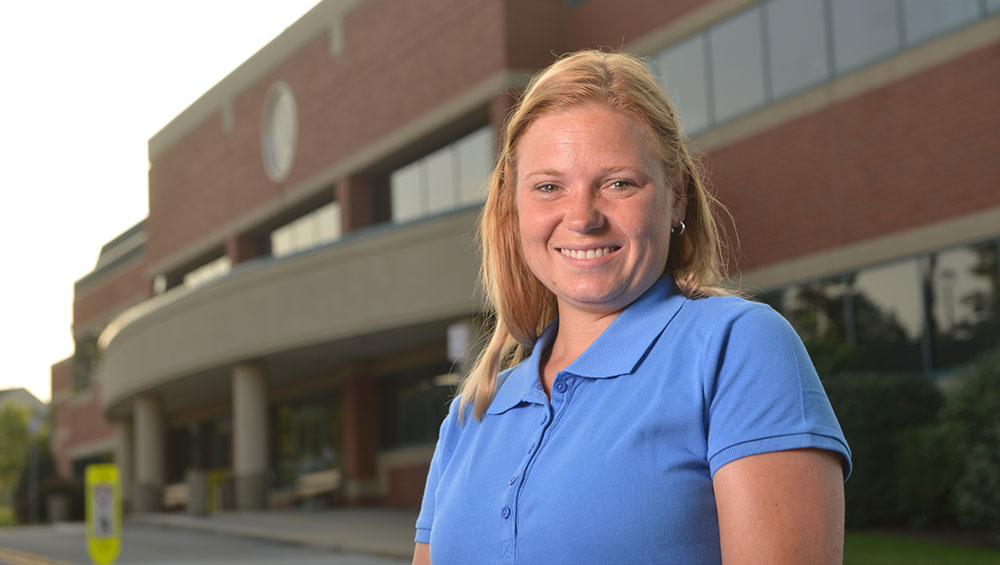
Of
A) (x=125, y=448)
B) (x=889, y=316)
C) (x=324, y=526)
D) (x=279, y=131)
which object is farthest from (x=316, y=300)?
(x=125, y=448)

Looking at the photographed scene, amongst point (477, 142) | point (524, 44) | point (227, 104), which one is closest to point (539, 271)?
point (524, 44)

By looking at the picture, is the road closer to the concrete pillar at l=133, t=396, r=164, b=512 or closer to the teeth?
the concrete pillar at l=133, t=396, r=164, b=512

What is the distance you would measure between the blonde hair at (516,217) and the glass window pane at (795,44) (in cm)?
1787

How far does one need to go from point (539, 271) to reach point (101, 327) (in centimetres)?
5370

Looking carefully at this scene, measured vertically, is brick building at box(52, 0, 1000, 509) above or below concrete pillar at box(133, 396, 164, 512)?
above

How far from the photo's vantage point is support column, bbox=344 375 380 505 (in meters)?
31.2

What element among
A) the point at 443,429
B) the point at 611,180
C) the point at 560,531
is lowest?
the point at 560,531

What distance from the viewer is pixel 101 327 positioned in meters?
52.9

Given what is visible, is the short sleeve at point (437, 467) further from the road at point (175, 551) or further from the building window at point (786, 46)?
the building window at point (786, 46)

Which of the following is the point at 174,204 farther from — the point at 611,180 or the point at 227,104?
the point at 611,180

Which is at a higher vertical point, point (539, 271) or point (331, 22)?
point (331, 22)

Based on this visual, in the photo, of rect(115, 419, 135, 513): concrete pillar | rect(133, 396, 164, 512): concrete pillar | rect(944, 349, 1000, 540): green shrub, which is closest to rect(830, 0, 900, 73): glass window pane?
rect(944, 349, 1000, 540): green shrub

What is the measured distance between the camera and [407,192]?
97.7ft

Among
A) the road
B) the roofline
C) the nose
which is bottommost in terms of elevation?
the road
